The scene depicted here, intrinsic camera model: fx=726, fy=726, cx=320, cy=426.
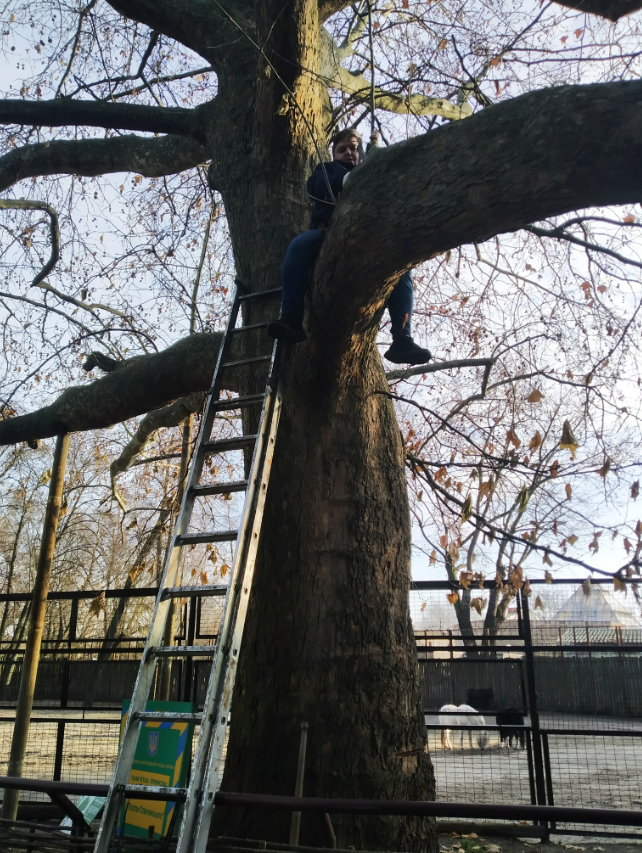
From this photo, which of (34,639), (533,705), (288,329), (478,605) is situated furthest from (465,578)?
(34,639)

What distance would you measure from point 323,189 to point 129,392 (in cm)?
274

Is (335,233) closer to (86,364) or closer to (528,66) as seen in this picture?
(528,66)

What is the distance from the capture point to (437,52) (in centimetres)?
705

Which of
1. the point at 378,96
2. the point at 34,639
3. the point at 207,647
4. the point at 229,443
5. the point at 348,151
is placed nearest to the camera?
the point at 207,647

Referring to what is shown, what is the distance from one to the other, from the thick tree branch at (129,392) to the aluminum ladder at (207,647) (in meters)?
1.22

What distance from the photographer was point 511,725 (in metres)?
6.77

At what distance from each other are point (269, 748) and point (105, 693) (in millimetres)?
4783

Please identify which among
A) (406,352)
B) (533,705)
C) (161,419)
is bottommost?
(533,705)

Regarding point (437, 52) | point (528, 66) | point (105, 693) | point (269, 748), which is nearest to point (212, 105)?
point (437, 52)

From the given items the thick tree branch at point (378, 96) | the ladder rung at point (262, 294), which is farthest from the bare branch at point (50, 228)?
the ladder rung at point (262, 294)

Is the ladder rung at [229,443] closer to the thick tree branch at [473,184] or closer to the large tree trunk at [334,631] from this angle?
the large tree trunk at [334,631]

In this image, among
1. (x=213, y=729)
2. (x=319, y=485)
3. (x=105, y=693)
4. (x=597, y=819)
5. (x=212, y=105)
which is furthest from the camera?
(x=105, y=693)

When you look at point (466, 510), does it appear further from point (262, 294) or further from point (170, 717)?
point (170, 717)

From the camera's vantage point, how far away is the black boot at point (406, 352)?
4473 mm
